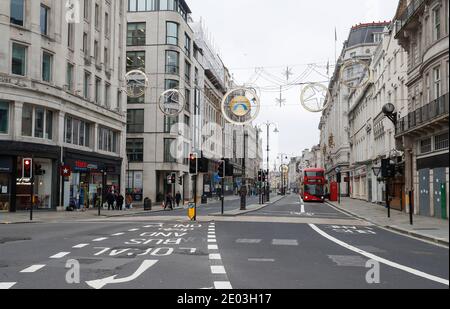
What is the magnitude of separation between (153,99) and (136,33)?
9007 mm

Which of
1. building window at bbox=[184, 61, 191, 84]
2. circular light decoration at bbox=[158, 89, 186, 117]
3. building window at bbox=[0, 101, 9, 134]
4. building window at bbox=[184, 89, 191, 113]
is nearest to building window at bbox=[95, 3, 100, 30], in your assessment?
circular light decoration at bbox=[158, 89, 186, 117]

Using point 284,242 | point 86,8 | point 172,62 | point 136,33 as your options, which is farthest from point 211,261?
point 136,33

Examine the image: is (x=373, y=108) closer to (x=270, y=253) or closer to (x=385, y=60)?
(x=385, y=60)

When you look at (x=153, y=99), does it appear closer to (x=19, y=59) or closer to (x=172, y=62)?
(x=172, y=62)

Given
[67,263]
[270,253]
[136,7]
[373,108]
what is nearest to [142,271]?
[67,263]

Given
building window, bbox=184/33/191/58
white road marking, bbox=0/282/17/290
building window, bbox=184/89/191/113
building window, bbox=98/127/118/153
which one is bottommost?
white road marking, bbox=0/282/17/290

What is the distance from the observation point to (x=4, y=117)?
32.8 meters

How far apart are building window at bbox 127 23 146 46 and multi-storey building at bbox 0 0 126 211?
15504 millimetres

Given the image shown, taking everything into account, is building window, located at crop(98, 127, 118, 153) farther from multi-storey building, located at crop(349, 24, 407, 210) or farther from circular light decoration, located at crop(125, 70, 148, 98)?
multi-storey building, located at crop(349, 24, 407, 210)

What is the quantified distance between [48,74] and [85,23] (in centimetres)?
754

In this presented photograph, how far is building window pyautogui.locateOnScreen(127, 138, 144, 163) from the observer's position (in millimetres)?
63219

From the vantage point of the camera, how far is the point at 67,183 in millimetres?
37375

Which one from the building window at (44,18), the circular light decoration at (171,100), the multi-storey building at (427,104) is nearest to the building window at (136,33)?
the circular light decoration at (171,100)

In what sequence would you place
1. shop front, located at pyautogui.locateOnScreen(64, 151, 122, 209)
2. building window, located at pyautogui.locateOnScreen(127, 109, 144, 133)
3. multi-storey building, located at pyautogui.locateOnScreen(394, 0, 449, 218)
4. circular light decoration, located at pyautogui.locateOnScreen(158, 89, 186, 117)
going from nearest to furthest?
multi-storey building, located at pyautogui.locateOnScreen(394, 0, 449, 218) → circular light decoration, located at pyautogui.locateOnScreen(158, 89, 186, 117) → shop front, located at pyautogui.locateOnScreen(64, 151, 122, 209) → building window, located at pyautogui.locateOnScreen(127, 109, 144, 133)
